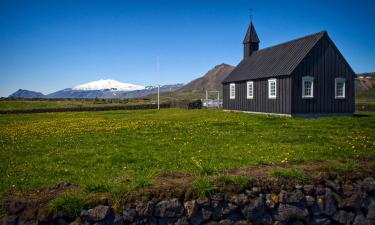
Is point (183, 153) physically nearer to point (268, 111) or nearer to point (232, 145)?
point (232, 145)

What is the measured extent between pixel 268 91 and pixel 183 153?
2331 centimetres

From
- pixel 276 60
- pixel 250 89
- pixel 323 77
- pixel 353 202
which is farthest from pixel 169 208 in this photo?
pixel 250 89

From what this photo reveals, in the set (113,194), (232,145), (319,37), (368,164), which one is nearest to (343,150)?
(368,164)

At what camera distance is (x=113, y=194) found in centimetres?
836

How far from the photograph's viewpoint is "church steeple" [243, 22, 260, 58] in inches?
1810

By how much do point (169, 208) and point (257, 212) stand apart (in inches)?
95.2

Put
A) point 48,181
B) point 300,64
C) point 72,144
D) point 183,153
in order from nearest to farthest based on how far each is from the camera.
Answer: point 48,181 < point 183,153 < point 72,144 < point 300,64

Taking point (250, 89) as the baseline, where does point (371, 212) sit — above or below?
below

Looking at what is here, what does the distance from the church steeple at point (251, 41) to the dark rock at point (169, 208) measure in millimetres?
40134

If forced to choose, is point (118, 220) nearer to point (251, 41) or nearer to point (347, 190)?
point (347, 190)

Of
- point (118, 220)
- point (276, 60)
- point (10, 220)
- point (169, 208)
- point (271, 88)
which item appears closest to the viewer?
point (10, 220)

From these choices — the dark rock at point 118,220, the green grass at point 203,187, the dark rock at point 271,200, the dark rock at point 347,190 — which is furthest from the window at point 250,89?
the dark rock at point 118,220

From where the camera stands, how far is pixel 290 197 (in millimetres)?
9180

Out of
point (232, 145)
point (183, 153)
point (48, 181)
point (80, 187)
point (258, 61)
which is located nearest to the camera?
point (80, 187)
